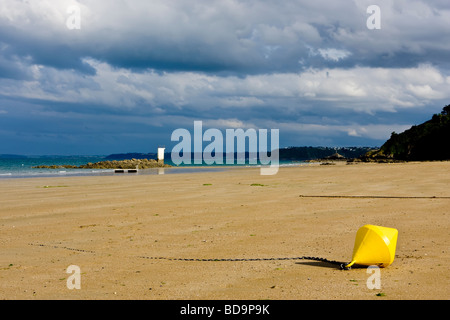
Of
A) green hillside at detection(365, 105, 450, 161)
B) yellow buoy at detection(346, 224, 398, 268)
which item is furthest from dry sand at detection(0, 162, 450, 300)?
green hillside at detection(365, 105, 450, 161)

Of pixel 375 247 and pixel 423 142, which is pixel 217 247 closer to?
pixel 375 247

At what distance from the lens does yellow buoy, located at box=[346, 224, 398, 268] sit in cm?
683

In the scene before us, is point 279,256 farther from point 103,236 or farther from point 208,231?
point 103,236

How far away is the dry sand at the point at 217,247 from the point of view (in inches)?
245

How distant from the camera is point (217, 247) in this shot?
921cm

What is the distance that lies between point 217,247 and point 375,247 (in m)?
3.45

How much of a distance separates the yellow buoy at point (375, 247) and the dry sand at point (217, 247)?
19 centimetres

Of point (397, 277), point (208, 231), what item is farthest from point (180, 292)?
point (208, 231)

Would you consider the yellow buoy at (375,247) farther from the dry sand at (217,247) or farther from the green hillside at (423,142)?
the green hillside at (423,142)

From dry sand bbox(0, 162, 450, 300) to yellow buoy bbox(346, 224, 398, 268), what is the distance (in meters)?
0.19

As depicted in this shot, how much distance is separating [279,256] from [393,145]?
105400mm

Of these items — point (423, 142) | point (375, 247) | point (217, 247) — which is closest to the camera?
point (375, 247)

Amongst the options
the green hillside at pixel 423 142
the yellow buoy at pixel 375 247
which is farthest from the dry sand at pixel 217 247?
the green hillside at pixel 423 142

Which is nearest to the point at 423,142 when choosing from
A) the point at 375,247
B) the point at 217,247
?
the point at 217,247
